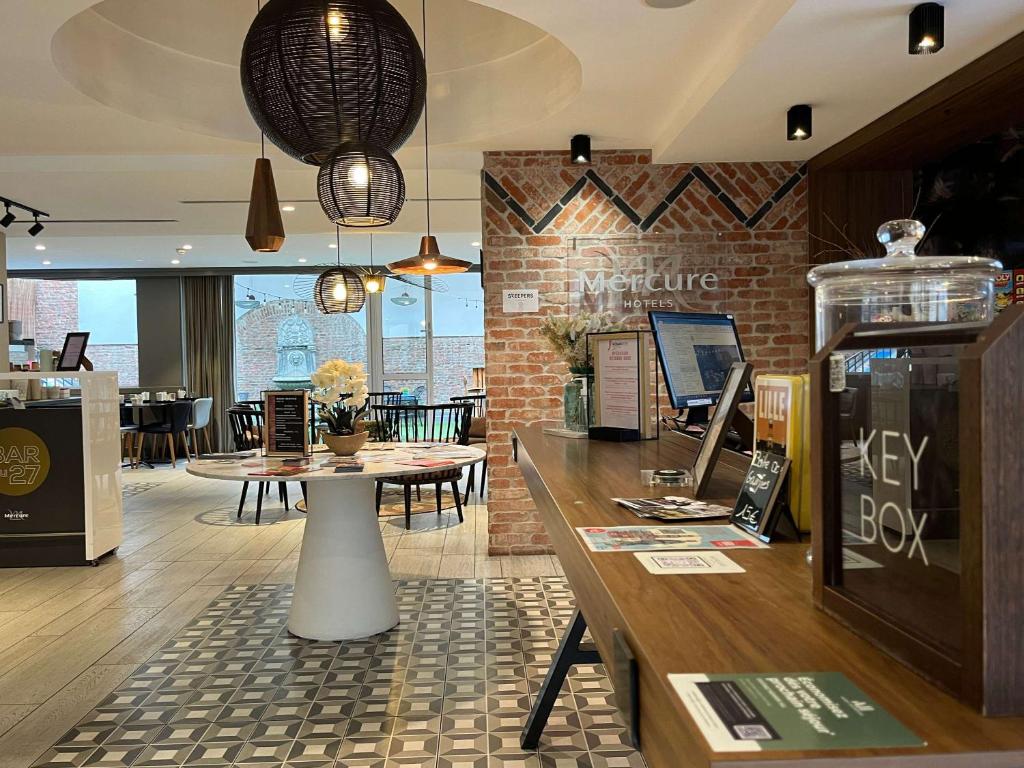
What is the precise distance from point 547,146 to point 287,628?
3162 mm

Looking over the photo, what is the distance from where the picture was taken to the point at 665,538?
1.15 meters

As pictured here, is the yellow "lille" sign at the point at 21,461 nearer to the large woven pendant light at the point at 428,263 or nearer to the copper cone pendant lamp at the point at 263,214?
the large woven pendant light at the point at 428,263

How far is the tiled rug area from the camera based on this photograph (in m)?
2.44

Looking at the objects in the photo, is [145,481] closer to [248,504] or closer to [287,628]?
[248,504]

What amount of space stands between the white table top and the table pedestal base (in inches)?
7.6

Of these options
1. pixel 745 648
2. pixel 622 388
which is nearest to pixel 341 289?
pixel 622 388

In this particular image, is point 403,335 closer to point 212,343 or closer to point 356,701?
point 212,343

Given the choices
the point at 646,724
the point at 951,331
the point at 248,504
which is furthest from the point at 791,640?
the point at 248,504

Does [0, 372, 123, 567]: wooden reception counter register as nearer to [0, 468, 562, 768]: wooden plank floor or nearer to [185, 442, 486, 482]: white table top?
[0, 468, 562, 768]: wooden plank floor

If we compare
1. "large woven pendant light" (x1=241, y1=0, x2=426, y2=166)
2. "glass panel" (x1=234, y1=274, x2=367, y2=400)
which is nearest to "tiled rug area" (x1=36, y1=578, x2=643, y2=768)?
"large woven pendant light" (x1=241, y1=0, x2=426, y2=166)

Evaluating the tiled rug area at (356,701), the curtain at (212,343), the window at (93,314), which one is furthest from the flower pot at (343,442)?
the window at (93,314)

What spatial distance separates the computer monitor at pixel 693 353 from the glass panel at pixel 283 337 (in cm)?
966

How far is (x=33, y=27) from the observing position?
10.2ft

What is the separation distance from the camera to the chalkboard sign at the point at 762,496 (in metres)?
1.13
